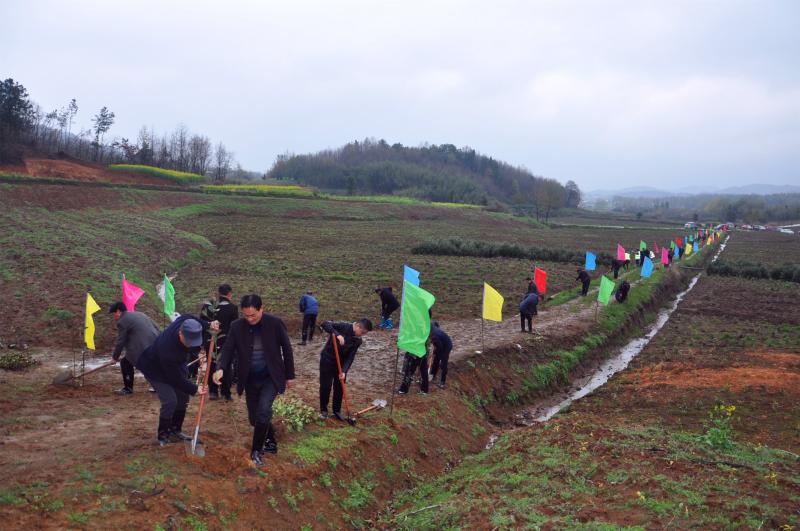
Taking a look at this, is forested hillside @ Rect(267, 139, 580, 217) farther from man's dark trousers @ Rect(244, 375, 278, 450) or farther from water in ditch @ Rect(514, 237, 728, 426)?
man's dark trousers @ Rect(244, 375, 278, 450)

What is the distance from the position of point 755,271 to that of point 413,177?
11356cm

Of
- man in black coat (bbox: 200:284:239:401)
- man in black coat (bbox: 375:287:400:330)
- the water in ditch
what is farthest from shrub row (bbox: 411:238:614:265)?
man in black coat (bbox: 200:284:239:401)

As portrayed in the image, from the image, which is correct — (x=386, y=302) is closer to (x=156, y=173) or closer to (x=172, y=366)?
→ (x=172, y=366)

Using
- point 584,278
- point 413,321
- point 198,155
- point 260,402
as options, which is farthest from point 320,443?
point 198,155

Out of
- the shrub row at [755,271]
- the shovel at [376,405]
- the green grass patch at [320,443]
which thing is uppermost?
the shrub row at [755,271]

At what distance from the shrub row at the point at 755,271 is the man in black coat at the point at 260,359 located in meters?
43.1

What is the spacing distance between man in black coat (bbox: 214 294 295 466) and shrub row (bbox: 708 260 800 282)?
1695 inches

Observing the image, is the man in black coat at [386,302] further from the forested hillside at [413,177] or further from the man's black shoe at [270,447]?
the forested hillside at [413,177]

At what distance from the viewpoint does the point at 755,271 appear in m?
41.1

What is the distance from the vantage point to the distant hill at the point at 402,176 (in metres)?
133

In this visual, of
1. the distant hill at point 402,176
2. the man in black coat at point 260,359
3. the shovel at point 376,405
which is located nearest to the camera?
the man in black coat at point 260,359

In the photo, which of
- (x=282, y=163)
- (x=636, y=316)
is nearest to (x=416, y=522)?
Result: (x=636, y=316)

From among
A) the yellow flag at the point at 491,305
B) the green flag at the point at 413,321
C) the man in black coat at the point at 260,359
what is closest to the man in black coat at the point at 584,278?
the yellow flag at the point at 491,305

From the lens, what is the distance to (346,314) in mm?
20688
